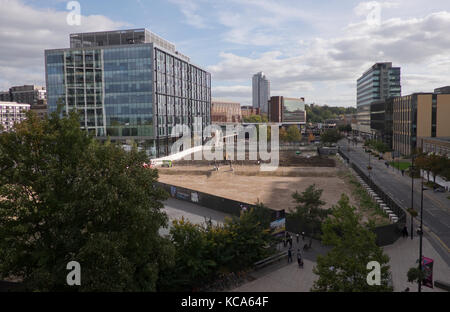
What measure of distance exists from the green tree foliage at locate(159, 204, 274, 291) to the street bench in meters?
0.28

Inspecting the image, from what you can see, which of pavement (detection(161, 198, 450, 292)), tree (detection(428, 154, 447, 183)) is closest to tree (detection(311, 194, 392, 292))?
pavement (detection(161, 198, 450, 292))

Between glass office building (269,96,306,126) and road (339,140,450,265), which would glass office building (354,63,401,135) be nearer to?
glass office building (269,96,306,126)

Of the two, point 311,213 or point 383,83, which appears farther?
point 383,83

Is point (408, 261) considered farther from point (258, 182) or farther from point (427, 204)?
point (258, 182)

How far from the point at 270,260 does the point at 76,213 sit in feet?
42.1

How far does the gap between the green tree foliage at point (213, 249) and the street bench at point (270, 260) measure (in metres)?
0.28

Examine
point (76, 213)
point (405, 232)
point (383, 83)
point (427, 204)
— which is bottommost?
point (427, 204)

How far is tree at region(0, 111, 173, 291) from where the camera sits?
13.0m

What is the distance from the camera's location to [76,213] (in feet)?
45.9

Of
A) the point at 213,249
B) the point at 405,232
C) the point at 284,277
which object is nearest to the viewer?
the point at 213,249

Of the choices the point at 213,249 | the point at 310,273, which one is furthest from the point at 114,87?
the point at 310,273

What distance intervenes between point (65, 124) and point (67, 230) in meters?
4.87

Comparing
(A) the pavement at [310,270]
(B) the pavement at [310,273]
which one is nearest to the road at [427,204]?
(A) the pavement at [310,270]
